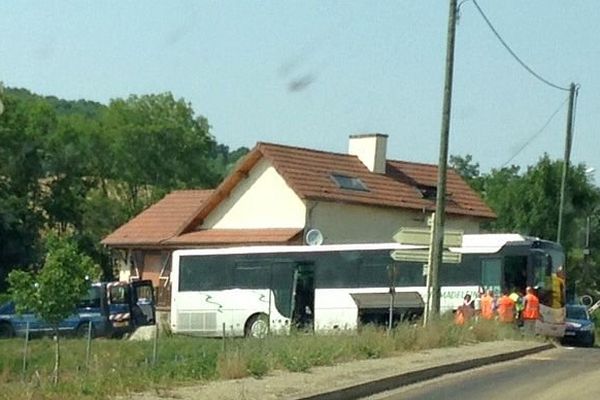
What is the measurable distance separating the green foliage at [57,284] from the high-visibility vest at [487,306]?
32.9ft

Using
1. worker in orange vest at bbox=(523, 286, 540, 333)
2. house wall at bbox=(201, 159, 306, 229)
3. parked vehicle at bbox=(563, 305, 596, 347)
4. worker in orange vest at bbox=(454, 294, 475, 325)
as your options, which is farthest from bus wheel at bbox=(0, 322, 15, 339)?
parked vehicle at bbox=(563, 305, 596, 347)

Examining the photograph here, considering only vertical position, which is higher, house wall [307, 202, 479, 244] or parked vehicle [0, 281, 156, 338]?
house wall [307, 202, 479, 244]

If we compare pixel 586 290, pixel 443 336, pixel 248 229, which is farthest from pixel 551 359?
pixel 586 290

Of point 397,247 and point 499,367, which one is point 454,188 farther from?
point 499,367

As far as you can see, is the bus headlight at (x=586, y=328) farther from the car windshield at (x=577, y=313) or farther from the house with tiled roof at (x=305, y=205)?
the house with tiled roof at (x=305, y=205)

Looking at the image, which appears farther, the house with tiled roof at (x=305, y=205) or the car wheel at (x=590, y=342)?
the house with tiled roof at (x=305, y=205)

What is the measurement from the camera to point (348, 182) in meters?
51.7

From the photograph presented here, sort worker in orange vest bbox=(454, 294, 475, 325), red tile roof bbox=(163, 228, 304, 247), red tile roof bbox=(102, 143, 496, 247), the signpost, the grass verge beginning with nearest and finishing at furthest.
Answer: the grass verge
the signpost
worker in orange vest bbox=(454, 294, 475, 325)
red tile roof bbox=(163, 228, 304, 247)
red tile roof bbox=(102, 143, 496, 247)

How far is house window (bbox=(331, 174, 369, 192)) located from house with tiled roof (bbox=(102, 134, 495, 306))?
1.4 inches

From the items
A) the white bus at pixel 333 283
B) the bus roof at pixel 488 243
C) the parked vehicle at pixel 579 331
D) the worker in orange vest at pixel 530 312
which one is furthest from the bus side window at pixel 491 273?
the parked vehicle at pixel 579 331

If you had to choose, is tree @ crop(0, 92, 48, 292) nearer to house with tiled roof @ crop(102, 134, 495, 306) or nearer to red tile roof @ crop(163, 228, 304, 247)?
house with tiled roof @ crop(102, 134, 495, 306)

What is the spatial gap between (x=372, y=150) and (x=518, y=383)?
33.6 meters

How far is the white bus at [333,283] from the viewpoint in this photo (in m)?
37.0

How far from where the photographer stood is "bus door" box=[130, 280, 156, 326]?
4416cm
